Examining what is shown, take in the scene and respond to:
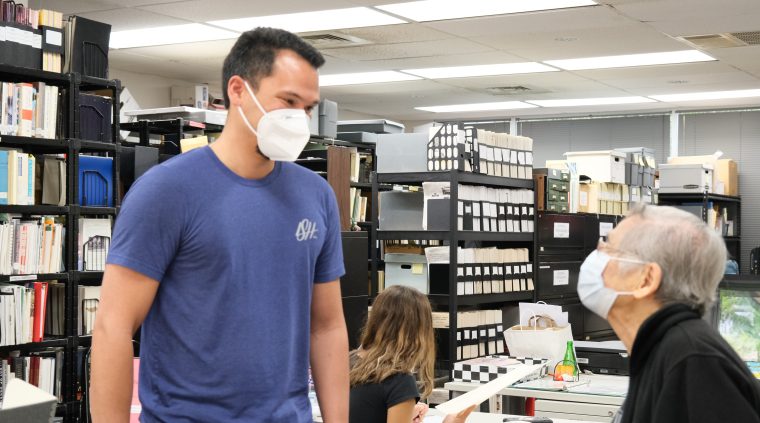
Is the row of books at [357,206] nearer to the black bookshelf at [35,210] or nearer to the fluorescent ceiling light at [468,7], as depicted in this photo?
the fluorescent ceiling light at [468,7]

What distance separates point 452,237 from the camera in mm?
6301

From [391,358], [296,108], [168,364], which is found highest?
[296,108]

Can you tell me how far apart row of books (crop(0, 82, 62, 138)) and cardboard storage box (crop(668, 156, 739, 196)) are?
28.6ft

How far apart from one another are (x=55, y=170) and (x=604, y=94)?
816 centimetres

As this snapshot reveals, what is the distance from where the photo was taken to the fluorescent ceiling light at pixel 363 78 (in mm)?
10359

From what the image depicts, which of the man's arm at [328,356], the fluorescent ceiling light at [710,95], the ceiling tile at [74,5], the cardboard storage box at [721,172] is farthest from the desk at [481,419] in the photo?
the fluorescent ceiling light at [710,95]

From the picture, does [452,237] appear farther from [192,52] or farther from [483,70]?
[483,70]

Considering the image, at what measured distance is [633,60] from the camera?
31.2 feet

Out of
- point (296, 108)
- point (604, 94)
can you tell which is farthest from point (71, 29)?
point (604, 94)

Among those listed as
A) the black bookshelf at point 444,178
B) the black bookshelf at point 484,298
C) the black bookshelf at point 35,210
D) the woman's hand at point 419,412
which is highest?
the black bookshelf at point 444,178

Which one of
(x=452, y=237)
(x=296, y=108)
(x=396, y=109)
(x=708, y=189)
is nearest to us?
(x=296, y=108)

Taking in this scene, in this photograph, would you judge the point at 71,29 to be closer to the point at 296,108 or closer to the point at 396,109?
the point at 296,108

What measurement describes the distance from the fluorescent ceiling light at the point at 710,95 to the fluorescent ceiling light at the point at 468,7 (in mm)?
5285

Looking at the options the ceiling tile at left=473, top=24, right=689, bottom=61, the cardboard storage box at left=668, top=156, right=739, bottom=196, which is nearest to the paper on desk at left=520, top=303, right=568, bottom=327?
the ceiling tile at left=473, top=24, right=689, bottom=61
